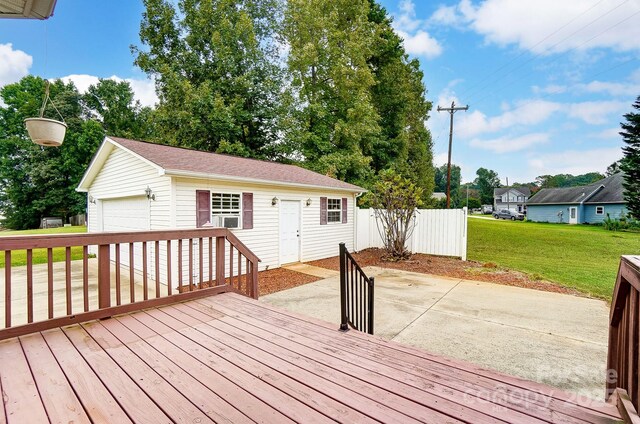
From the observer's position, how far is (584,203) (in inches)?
1060

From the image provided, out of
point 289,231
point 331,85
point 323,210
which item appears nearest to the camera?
point 289,231

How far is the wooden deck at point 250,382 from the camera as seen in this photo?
5.12 feet

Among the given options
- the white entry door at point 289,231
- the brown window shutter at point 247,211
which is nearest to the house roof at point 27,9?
the brown window shutter at point 247,211

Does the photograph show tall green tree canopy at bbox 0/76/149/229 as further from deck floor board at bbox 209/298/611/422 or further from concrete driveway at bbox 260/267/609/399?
deck floor board at bbox 209/298/611/422

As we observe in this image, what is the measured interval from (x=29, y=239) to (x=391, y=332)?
3.93 metres

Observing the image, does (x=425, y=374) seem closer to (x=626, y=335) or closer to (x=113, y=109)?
(x=626, y=335)

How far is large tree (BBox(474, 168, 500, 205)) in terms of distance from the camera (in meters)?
62.1

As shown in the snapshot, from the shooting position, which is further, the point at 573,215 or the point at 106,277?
the point at 573,215

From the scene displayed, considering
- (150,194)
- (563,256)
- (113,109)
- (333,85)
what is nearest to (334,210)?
(150,194)

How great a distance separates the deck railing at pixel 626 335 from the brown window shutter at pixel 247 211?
22.2 feet

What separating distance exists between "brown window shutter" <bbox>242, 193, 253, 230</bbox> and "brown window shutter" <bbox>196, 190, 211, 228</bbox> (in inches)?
35.9

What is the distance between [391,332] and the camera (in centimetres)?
390

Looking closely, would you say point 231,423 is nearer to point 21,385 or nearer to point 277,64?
point 21,385

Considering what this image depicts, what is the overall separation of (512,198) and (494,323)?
58394mm
